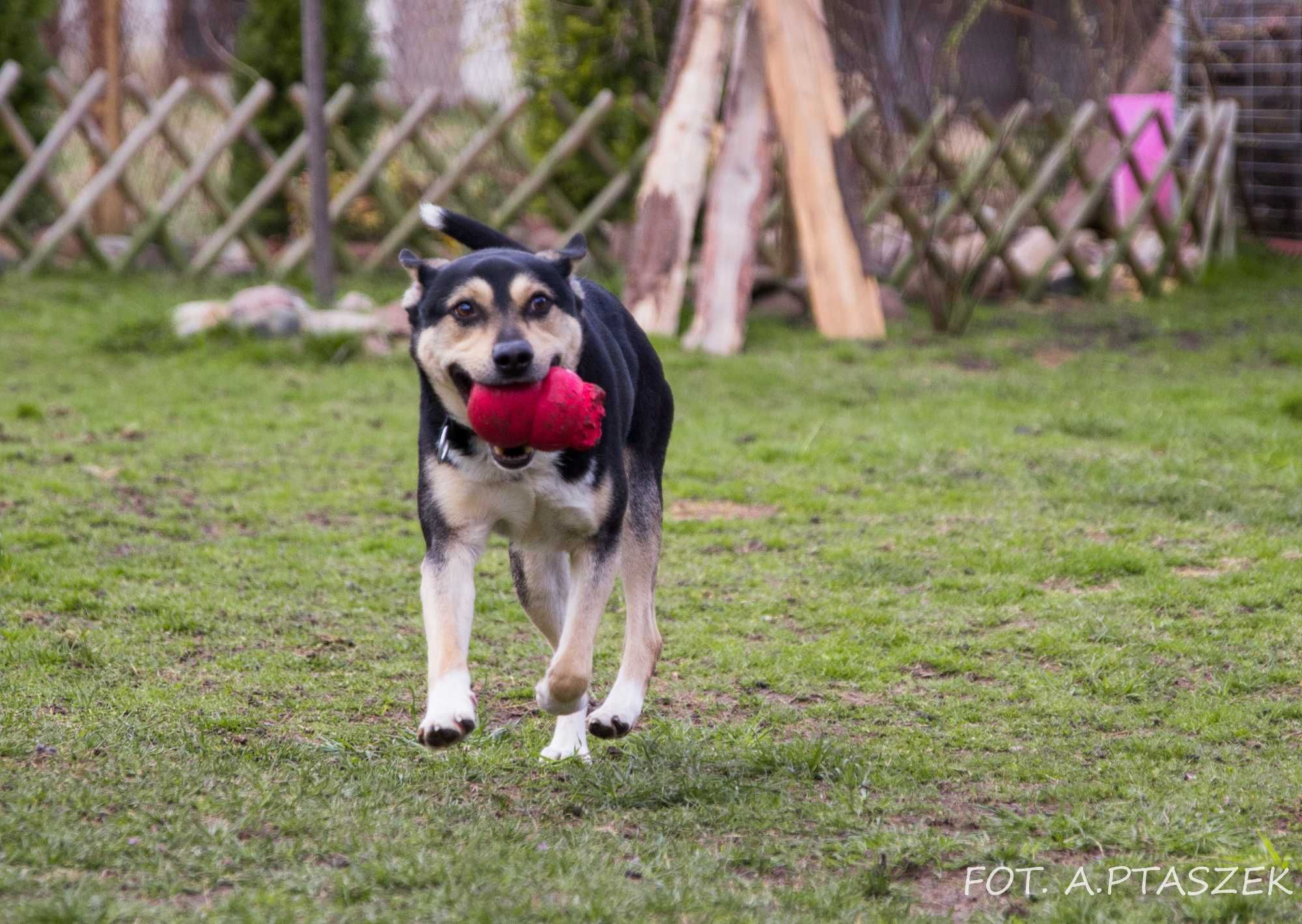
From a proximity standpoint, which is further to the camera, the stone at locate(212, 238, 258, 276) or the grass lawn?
the stone at locate(212, 238, 258, 276)

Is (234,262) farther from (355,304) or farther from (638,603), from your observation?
(638,603)

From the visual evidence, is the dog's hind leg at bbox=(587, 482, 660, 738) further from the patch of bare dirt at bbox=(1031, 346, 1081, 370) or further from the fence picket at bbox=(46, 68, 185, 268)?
the fence picket at bbox=(46, 68, 185, 268)

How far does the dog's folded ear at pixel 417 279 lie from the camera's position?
4004mm

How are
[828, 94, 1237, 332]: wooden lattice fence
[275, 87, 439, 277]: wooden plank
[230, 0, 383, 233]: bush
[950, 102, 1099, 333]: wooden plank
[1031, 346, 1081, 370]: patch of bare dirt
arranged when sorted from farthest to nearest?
[230, 0, 383, 233]: bush → [275, 87, 439, 277]: wooden plank → [828, 94, 1237, 332]: wooden lattice fence → [950, 102, 1099, 333]: wooden plank → [1031, 346, 1081, 370]: patch of bare dirt

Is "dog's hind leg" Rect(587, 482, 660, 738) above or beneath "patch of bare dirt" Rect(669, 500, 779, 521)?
above

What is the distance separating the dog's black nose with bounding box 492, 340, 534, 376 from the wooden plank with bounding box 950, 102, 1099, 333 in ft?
27.1

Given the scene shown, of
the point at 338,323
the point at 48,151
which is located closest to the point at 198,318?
the point at 338,323

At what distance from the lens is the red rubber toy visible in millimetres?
3582

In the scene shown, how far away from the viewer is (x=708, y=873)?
3389 mm

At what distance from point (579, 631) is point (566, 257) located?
1029mm

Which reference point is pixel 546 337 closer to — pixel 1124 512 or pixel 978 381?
pixel 1124 512

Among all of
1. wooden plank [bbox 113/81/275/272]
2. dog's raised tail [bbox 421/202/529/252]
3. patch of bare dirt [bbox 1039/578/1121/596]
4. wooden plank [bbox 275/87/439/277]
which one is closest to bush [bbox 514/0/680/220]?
wooden plank [bbox 275/87/439/277]

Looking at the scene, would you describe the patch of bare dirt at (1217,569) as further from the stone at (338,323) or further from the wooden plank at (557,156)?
the wooden plank at (557,156)

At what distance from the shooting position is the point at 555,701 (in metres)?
3.92
